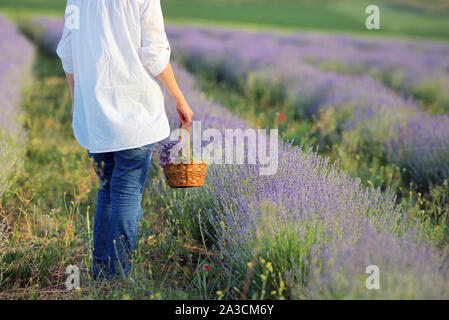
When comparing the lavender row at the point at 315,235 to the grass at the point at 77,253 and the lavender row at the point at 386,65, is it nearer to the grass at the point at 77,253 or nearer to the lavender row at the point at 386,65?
the grass at the point at 77,253

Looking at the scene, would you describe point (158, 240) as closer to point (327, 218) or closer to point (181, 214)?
point (181, 214)

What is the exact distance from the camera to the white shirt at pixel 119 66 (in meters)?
1.96

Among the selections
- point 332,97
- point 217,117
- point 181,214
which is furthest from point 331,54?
point 181,214

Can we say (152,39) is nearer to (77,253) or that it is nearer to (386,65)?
(77,253)

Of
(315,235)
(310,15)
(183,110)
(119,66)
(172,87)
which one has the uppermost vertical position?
(310,15)

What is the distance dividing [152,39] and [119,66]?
0.67ft

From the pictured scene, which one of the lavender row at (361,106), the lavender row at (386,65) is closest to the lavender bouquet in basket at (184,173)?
the lavender row at (361,106)

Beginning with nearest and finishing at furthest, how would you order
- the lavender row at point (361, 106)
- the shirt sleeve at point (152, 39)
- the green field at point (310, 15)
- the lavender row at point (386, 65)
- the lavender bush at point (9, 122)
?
1. the shirt sleeve at point (152, 39)
2. the lavender bush at point (9, 122)
3. the lavender row at point (361, 106)
4. the lavender row at point (386, 65)
5. the green field at point (310, 15)

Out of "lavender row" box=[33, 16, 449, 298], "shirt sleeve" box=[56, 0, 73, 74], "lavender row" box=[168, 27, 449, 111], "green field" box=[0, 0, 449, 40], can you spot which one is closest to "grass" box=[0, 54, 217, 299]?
"lavender row" box=[33, 16, 449, 298]

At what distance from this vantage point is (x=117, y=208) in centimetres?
210

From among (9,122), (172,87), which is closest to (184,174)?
(172,87)

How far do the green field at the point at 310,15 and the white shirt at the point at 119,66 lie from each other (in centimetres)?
2941

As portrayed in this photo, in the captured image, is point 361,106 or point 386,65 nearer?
point 361,106
